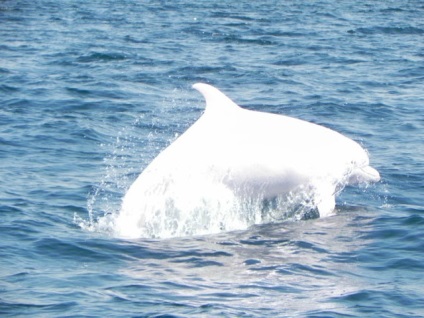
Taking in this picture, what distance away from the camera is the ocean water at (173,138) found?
472 inches

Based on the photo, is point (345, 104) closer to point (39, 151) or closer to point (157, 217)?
point (39, 151)

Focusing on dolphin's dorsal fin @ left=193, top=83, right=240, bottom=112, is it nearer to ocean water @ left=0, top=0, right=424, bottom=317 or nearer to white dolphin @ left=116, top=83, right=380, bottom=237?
white dolphin @ left=116, top=83, right=380, bottom=237

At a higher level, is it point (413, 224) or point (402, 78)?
point (402, 78)

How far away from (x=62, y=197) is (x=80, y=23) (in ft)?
84.2

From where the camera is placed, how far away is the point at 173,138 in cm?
2095

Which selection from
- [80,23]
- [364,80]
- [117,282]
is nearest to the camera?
[117,282]

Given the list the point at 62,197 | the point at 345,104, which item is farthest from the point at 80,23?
the point at 62,197

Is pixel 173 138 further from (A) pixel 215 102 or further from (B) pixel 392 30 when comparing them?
(B) pixel 392 30

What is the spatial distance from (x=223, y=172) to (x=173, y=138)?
6297 millimetres

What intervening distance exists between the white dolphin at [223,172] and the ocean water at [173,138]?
1.54 feet

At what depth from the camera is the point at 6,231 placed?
14453mm

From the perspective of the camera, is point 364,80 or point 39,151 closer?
point 39,151

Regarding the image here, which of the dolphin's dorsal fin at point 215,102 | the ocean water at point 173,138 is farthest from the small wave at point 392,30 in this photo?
the dolphin's dorsal fin at point 215,102

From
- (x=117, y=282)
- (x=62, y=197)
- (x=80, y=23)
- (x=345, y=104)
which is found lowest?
(x=117, y=282)
